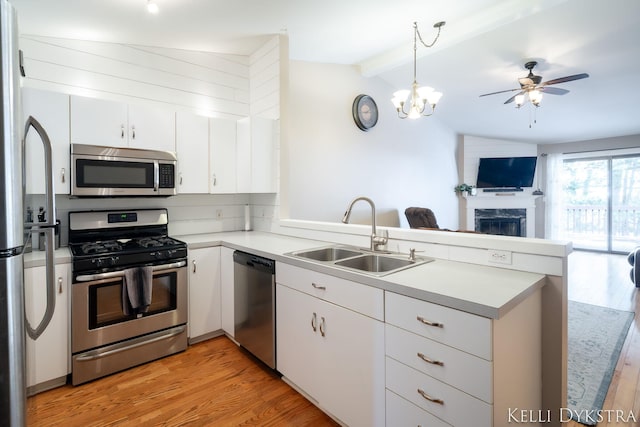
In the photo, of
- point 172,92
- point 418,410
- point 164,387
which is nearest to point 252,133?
point 172,92

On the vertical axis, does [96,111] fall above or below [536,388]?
above

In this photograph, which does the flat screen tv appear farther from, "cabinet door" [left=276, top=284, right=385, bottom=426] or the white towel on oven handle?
the white towel on oven handle

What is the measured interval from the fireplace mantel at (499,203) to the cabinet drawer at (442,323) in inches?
249

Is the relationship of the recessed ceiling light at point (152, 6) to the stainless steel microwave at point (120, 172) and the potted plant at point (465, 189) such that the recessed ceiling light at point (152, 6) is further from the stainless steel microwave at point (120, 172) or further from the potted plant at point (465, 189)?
the potted plant at point (465, 189)

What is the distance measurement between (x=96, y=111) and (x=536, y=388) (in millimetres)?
3211

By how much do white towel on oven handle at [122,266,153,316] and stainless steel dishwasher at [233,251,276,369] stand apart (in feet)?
2.03

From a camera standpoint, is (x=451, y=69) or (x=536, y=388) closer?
(x=536, y=388)

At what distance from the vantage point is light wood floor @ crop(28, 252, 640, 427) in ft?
5.98

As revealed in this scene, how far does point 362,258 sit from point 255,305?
0.86m

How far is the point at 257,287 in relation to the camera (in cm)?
231

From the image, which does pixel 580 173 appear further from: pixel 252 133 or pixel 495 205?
pixel 252 133

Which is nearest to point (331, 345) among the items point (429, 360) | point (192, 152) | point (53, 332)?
point (429, 360)

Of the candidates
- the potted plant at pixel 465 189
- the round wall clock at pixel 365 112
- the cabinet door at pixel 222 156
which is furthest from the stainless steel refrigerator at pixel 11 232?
the potted plant at pixel 465 189

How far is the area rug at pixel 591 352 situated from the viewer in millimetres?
1960
